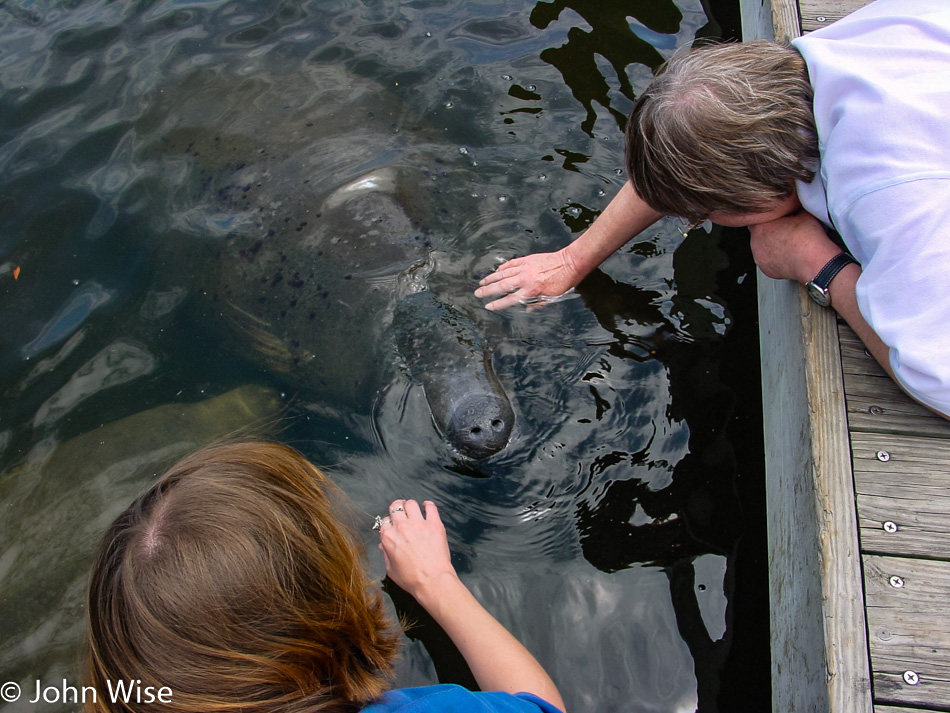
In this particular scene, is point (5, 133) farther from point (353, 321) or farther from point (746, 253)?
point (746, 253)

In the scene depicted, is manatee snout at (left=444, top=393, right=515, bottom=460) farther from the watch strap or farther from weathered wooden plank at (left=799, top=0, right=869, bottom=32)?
weathered wooden plank at (left=799, top=0, right=869, bottom=32)

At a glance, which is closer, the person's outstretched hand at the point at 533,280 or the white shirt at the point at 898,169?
the white shirt at the point at 898,169

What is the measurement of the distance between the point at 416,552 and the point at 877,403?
1.77 m

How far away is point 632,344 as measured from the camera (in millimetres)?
3721

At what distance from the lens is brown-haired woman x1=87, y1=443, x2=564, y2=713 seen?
1.69 metres

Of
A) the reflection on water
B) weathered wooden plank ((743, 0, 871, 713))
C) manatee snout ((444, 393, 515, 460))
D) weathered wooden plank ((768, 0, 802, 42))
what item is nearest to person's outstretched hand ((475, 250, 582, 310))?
the reflection on water

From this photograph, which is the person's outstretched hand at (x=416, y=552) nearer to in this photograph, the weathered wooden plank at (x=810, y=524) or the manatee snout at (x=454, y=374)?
the manatee snout at (x=454, y=374)

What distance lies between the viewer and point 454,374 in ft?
11.4

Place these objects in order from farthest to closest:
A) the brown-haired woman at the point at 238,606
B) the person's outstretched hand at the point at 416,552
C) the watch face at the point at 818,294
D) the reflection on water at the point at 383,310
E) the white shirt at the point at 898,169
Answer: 1. the reflection on water at the point at 383,310
2. the person's outstretched hand at the point at 416,552
3. the watch face at the point at 818,294
4. the white shirt at the point at 898,169
5. the brown-haired woman at the point at 238,606

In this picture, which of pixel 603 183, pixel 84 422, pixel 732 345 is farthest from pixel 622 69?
pixel 84 422

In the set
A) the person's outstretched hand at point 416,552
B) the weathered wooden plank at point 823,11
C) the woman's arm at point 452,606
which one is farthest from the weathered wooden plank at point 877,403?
the weathered wooden plank at point 823,11

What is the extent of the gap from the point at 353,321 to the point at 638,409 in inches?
59.5

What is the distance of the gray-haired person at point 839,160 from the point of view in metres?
2.03

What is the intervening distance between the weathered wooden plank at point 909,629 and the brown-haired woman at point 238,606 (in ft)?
3.24
